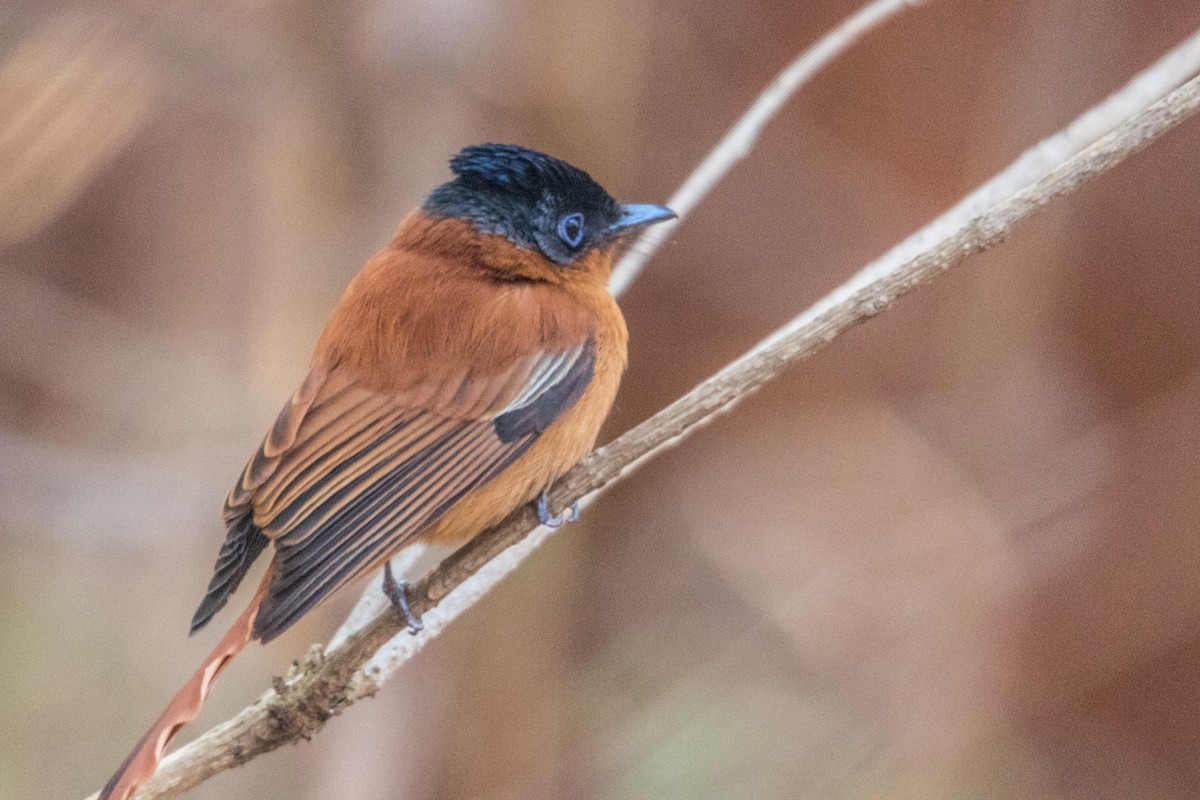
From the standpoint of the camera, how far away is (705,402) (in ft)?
7.91

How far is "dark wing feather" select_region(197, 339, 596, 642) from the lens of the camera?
2594 mm

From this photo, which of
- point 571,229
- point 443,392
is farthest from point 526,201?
point 443,392

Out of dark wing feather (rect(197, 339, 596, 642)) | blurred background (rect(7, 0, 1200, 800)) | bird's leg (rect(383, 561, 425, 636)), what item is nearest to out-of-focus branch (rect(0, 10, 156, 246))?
blurred background (rect(7, 0, 1200, 800))

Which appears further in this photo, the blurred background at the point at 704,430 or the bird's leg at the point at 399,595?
the blurred background at the point at 704,430

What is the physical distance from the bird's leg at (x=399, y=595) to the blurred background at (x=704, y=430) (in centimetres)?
147

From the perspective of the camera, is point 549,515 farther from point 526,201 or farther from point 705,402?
point 526,201

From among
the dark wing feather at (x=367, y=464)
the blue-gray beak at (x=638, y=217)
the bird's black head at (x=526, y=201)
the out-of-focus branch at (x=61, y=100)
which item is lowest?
the dark wing feather at (x=367, y=464)

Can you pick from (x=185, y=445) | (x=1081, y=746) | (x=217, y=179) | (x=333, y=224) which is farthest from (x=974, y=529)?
(x=217, y=179)

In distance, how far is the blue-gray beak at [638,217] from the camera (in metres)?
3.28

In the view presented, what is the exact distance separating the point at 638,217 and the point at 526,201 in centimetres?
31

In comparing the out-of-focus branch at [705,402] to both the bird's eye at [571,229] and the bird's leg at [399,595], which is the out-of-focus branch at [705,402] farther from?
the bird's eye at [571,229]

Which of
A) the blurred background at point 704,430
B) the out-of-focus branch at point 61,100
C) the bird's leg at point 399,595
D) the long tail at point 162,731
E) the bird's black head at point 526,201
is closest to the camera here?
the long tail at point 162,731

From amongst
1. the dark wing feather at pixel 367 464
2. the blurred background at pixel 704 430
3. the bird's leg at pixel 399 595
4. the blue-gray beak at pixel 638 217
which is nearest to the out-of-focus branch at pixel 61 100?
the blurred background at pixel 704 430

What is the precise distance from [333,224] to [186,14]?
0.87m
